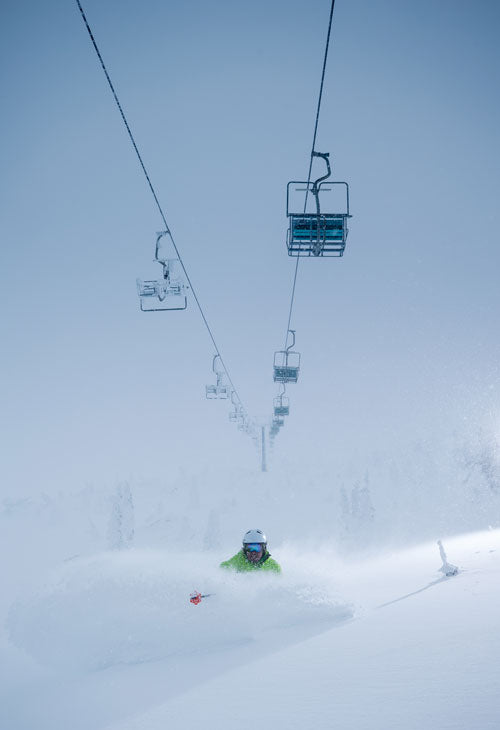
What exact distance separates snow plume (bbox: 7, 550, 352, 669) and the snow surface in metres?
0.03

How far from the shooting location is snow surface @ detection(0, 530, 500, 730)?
12.1 ft

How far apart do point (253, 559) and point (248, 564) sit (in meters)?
0.15

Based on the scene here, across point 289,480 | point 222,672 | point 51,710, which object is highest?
point 289,480

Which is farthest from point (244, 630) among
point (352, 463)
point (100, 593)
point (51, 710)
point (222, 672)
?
point (352, 463)

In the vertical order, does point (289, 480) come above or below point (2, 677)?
above

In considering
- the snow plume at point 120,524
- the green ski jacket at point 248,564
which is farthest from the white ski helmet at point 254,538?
the snow plume at point 120,524

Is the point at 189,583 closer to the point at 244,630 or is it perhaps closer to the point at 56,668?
the point at 244,630

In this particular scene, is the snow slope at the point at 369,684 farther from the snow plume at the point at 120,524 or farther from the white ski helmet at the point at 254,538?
the snow plume at the point at 120,524

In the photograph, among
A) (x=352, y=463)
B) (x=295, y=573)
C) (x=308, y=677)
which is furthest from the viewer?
(x=352, y=463)

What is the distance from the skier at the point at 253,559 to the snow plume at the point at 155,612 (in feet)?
0.84

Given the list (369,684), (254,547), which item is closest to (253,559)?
(254,547)

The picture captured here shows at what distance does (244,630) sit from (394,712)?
12.1 feet

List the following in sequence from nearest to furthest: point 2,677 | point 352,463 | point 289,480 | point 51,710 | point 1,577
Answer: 1. point 51,710
2. point 2,677
3. point 1,577
4. point 289,480
5. point 352,463

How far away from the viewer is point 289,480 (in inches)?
5650
